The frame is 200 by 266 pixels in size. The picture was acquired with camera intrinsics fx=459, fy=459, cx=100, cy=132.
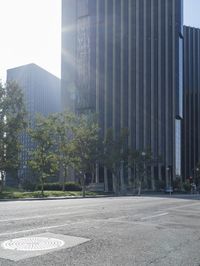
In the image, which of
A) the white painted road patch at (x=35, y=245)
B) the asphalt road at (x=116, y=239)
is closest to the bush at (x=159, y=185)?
the asphalt road at (x=116, y=239)

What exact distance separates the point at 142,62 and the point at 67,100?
22.1 metres

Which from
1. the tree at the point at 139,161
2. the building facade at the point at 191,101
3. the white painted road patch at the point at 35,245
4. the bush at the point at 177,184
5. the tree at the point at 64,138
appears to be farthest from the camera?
the building facade at the point at 191,101

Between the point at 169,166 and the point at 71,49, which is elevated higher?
the point at 71,49

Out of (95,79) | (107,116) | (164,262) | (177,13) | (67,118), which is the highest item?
(177,13)

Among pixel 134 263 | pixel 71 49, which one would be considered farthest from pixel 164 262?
pixel 71 49

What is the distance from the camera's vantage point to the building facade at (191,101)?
150 m

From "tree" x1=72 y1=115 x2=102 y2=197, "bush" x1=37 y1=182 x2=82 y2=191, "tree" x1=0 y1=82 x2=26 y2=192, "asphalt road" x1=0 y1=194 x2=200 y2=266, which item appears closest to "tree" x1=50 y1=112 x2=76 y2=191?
"tree" x1=72 y1=115 x2=102 y2=197

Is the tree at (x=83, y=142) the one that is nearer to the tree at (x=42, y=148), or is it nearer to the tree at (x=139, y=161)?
the tree at (x=42, y=148)

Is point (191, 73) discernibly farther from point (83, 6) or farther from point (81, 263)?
point (81, 263)

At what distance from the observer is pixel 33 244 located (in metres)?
9.32

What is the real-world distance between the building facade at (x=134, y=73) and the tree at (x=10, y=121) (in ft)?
233

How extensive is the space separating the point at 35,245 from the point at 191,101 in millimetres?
155998

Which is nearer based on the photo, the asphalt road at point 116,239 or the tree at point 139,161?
the asphalt road at point 116,239

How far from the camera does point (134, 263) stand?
7906mm
